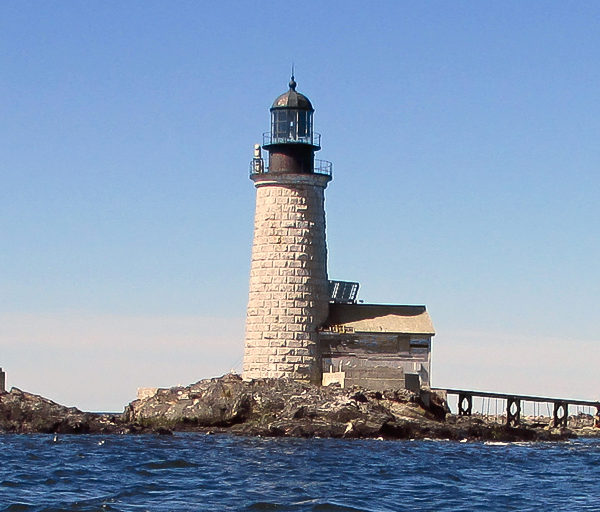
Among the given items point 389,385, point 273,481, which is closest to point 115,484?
point 273,481

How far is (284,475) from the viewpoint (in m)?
34.2

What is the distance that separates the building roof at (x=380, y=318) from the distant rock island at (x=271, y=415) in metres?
3.16

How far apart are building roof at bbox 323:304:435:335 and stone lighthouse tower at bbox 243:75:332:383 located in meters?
1.00

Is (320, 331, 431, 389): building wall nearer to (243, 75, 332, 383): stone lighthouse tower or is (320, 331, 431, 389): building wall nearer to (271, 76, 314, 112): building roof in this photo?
(243, 75, 332, 383): stone lighthouse tower

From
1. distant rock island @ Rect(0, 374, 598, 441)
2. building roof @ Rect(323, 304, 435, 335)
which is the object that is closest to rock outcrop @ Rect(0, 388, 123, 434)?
distant rock island @ Rect(0, 374, 598, 441)

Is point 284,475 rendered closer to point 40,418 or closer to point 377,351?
point 40,418

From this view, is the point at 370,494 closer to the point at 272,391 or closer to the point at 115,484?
the point at 115,484

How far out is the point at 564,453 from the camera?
46.6 metres

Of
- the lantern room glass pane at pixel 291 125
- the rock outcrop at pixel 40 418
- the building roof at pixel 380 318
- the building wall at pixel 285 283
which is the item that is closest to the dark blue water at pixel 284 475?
the rock outcrop at pixel 40 418

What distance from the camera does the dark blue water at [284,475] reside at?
2872 cm

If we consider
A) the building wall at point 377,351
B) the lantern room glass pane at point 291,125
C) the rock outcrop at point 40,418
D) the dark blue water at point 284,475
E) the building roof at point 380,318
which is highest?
the lantern room glass pane at point 291,125

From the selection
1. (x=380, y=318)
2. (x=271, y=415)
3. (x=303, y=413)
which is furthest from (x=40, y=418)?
(x=380, y=318)

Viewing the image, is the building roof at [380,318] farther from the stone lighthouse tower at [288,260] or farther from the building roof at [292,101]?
the building roof at [292,101]

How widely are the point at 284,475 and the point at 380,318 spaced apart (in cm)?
2406
